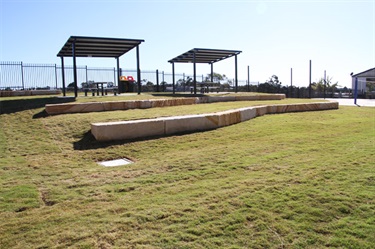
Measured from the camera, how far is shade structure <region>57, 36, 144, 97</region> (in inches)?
548

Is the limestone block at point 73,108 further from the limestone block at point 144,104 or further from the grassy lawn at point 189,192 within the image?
the grassy lawn at point 189,192

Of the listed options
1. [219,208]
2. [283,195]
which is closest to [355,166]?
[283,195]

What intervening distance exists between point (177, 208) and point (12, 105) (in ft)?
30.0

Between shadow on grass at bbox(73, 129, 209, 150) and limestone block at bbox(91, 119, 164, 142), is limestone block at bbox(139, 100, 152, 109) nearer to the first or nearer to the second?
limestone block at bbox(91, 119, 164, 142)

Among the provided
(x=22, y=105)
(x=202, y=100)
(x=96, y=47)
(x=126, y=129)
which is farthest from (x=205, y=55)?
(x=126, y=129)

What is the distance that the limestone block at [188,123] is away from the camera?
7.80 meters

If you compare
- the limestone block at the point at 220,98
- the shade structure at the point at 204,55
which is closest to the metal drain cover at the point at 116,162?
the limestone block at the point at 220,98

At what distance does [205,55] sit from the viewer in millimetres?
21328

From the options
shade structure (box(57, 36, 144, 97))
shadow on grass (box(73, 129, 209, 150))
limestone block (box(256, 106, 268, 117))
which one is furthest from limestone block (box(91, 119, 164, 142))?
shade structure (box(57, 36, 144, 97))

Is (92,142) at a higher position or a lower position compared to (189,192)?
higher

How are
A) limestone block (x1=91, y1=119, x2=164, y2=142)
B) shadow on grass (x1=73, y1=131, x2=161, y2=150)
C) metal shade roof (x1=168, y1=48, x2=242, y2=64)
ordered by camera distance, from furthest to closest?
metal shade roof (x1=168, y1=48, x2=242, y2=64), limestone block (x1=91, y1=119, x2=164, y2=142), shadow on grass (x1=73, y1=131, x2=161, y2=150)

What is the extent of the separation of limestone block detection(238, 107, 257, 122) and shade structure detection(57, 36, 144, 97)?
7.29m

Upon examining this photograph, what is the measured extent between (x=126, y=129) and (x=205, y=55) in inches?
596

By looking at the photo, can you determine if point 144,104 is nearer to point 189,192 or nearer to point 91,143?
point 91,143
